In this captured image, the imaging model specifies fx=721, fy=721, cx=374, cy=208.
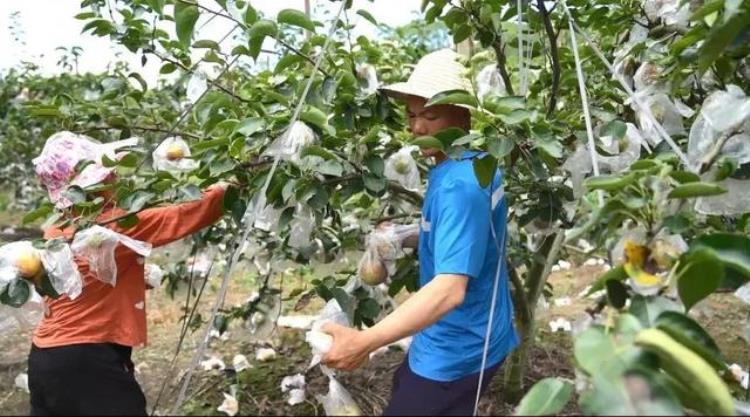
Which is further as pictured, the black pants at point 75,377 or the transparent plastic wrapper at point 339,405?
the black pants at point 75,377

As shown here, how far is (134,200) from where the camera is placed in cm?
138

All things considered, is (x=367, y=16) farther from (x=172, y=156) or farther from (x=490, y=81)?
(x=172, y=156)

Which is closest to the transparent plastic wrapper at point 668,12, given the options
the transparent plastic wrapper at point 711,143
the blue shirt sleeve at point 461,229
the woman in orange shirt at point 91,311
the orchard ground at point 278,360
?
the transparent plastic wrapper at point 711,143

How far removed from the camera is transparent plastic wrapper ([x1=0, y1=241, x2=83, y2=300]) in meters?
1.27

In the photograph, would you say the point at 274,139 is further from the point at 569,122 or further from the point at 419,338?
the point at 569,122

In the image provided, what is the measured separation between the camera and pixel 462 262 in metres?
1.08

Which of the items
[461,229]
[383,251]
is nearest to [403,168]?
[383,251]

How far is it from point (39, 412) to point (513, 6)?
133 cm

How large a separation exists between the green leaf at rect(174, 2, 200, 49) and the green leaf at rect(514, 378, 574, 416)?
3.48 feet

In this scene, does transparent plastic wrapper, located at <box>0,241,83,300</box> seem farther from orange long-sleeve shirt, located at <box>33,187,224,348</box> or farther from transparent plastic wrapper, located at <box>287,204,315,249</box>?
transparent plastic wrapper, located at <box>287,204,315,249</box>

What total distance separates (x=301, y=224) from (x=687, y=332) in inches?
38.6

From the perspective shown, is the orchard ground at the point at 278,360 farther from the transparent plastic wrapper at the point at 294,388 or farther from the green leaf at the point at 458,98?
the green leaf at the point at 458,98

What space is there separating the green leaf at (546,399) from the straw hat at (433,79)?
0.73 metres

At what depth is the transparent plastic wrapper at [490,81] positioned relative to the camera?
168 centimetres
